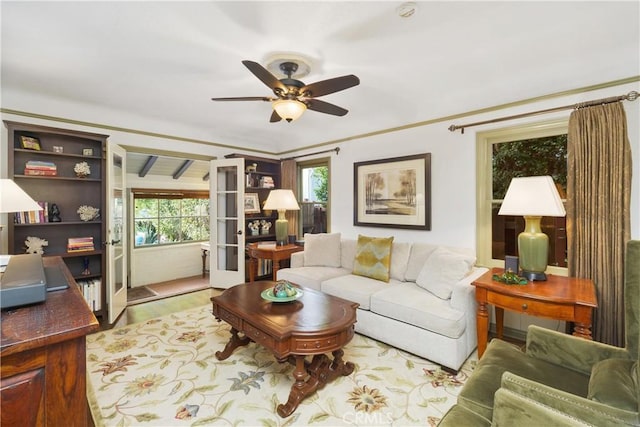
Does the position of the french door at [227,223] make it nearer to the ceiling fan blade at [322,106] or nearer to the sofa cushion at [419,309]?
the ceiling fan blade at [322,106]

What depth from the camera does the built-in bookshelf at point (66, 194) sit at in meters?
2.95

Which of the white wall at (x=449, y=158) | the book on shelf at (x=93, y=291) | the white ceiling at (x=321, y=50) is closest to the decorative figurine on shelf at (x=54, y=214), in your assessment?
the book on shelf at (x=93, y=291)

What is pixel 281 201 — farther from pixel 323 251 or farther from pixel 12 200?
pixel 12 200

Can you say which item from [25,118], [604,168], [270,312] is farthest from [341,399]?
[25,118]

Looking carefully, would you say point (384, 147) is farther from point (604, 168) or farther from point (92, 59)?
point (92, 59)

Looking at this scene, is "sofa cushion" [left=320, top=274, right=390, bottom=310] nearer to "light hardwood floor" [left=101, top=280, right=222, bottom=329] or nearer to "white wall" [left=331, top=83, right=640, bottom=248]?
"white wall" [left=331, top=83, right=640, bottom=248]

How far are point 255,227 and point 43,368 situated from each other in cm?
407

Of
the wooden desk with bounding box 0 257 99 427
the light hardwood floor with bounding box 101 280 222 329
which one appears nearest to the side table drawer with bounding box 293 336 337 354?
the wooden desk with bounding box 0 257 99 427

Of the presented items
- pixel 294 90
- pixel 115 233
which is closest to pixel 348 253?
pixel 294 90

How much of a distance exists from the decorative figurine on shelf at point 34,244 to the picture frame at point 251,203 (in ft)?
7.87

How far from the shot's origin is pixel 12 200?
5.38ft

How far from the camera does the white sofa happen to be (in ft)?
7.54

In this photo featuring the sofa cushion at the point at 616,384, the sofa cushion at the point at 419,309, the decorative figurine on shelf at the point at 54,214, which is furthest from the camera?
the decorative figurine on shelf at the point at 54,214

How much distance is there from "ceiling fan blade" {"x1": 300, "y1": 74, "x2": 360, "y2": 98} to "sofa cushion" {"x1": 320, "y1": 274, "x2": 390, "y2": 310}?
186cm
